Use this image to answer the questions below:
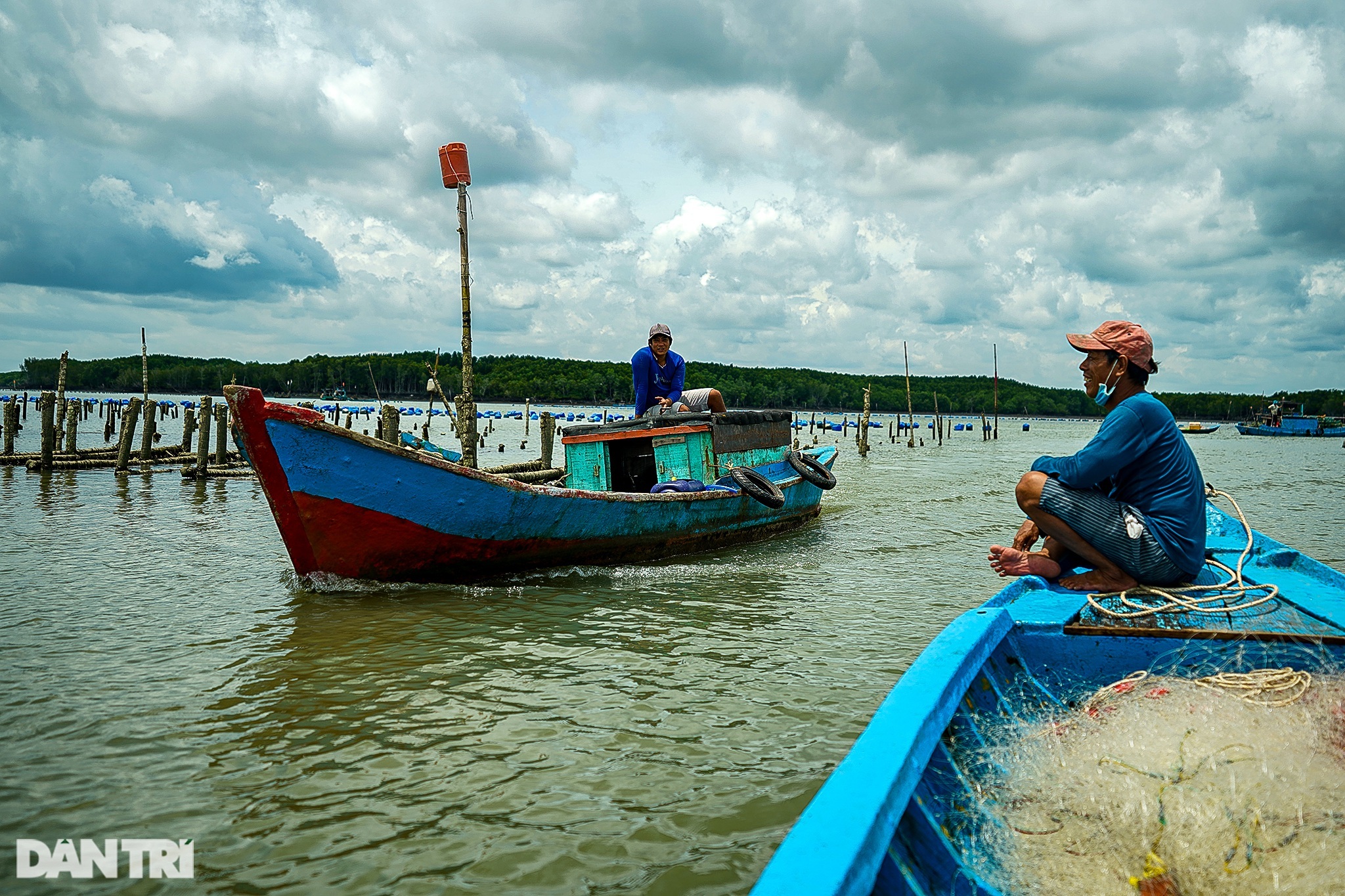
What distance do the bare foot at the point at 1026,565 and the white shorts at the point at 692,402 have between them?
21.6 ft

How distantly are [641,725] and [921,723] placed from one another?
249 cm

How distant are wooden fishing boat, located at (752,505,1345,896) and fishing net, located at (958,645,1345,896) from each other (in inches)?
2.3

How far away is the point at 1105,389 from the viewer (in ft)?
15.2

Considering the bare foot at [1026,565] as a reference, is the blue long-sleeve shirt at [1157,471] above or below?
above

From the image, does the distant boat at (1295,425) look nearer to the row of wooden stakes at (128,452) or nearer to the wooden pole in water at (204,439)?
the row of wooden stakes at (128,452)

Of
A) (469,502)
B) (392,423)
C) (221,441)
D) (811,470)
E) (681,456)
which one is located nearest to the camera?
(469,502)

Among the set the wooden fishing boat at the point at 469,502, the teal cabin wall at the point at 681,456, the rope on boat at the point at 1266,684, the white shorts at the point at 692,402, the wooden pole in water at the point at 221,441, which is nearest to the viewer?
the rope on boat at the point at 1266,684

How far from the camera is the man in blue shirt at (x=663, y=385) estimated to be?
36.0 ft

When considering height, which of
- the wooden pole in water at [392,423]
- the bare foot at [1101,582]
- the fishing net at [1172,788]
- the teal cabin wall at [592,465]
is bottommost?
the fishing net at [1172,788]

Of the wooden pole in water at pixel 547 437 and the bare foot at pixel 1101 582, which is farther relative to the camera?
the wooden pole in water at pixel 547 437

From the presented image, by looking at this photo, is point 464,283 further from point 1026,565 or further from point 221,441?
point 221,441

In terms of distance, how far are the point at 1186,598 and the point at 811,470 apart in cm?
906

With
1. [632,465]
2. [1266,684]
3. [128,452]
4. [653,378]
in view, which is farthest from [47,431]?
[1266,684]

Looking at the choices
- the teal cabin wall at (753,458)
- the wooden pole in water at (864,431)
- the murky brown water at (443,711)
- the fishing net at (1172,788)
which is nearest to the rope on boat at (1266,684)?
the fishing net at (1172,788)
